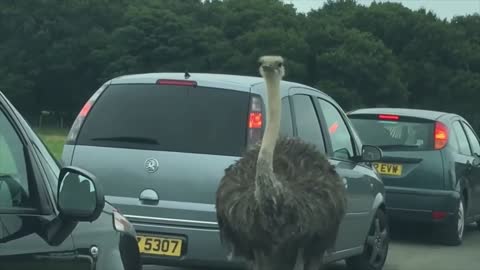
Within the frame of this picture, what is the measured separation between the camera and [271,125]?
742 cm

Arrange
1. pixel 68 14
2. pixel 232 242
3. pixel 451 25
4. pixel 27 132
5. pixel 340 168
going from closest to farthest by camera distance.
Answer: pixel 27 132
pixel 232 242
pixel 340 168
pixel 451 25
pixel 68 14

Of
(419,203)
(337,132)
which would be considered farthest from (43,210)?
(419,203)

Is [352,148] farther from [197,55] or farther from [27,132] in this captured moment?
[197,55]

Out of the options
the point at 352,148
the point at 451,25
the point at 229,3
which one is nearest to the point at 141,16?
the point at 229,3

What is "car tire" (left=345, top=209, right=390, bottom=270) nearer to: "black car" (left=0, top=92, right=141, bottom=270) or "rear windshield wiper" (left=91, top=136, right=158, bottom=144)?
"rear windshield wiper" (left=91, top=136, right=158, bottom=144)

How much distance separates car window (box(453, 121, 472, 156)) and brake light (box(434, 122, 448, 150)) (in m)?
0.61

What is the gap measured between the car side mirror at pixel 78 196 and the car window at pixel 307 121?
4827 millimetres

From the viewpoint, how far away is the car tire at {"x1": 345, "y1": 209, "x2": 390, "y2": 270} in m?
10.2

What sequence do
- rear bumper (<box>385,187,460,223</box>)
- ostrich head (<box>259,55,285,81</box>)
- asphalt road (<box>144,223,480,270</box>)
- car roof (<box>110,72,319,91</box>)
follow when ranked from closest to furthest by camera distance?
1. ostrich head (<box>259,55,285,81</box>)
2. car roof (<box>110,72,319,91</box>)
3. asphalt road (<box>144,223,480,270</box>)
4. rear bumper (<box>385,187,460,223</box>)

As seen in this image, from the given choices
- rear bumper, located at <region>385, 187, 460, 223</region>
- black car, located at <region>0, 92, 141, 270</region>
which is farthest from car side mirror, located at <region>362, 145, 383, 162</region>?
black car, located at <region>0, 92, 141, 270</region>

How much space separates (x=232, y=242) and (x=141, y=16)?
249ft

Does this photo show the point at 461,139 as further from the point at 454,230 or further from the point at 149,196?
the point at 149,196

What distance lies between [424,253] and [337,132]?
329 centimetres

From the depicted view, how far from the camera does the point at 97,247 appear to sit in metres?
4.30
